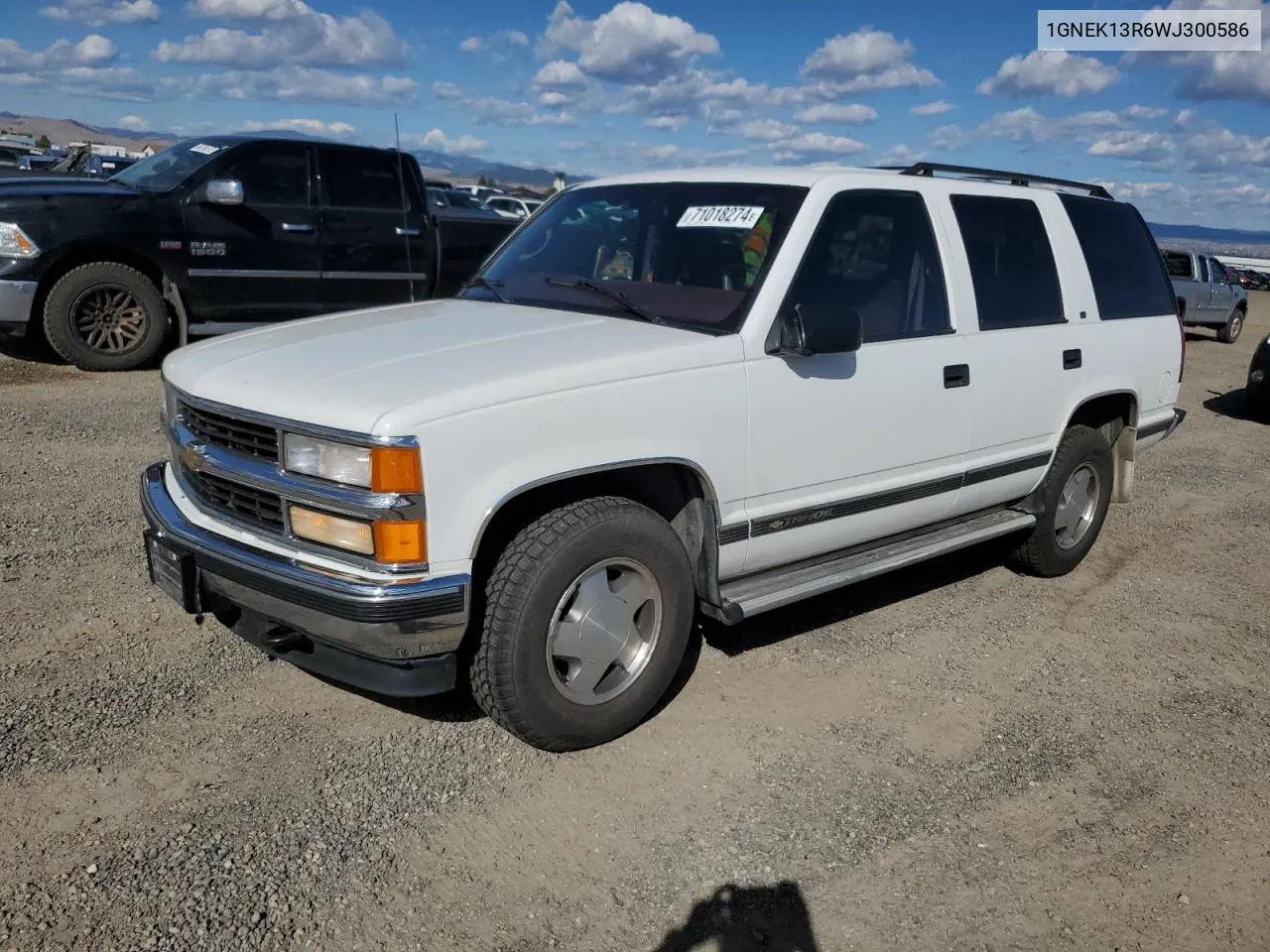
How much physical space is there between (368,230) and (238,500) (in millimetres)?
6676

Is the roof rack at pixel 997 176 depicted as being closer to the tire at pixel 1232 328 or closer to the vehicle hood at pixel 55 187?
the vehicle hood at pixel 55 187

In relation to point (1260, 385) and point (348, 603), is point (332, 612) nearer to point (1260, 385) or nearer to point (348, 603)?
point (348, 603)

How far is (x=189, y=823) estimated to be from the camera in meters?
3.01

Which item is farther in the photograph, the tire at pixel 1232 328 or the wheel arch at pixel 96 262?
the tire at pixel 1232 328

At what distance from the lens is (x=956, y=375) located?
171 inches

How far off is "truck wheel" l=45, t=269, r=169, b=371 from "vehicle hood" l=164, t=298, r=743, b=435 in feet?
16.8

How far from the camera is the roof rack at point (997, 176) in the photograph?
181 inches

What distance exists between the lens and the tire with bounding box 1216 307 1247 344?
1969cm

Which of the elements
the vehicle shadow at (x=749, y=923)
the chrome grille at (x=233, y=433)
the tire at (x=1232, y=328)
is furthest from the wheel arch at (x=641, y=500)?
the tire at (x=1232, y=328)

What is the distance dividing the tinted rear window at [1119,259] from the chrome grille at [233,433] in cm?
400

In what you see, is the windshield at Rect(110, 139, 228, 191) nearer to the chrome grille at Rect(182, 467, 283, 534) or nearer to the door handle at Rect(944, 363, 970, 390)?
the chrome grille at Rect(182, 467, 283, 534)

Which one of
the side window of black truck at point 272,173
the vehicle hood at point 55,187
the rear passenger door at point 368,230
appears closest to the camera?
the vehicle hood at point 55,187

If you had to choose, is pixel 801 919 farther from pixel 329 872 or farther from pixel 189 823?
pixel 189 823

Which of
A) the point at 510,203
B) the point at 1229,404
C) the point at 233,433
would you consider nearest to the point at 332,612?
the point at 233,433
